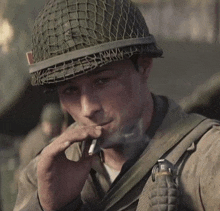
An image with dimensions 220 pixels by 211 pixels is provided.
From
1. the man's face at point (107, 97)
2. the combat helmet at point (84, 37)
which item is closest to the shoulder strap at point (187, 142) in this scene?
the man's face at point (107, 97)

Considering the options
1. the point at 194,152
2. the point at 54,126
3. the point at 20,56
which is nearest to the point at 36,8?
the point at 20,56

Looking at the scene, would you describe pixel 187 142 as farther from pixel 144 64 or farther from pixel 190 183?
pixel 144 64

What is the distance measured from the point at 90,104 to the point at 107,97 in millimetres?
60

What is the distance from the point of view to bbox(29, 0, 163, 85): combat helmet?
1644 millimetres

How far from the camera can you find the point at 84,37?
65.1 inches

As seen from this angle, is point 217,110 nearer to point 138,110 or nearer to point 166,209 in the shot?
point 138,110

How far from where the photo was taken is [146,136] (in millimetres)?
1774

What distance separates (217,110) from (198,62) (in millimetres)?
209

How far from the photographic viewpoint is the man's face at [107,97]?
1.69m

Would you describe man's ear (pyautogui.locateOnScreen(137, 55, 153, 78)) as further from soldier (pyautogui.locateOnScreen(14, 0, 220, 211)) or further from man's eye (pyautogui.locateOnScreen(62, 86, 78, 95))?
man's eye (pyautogui.locateOnScreen(62, 86, 78, 95))

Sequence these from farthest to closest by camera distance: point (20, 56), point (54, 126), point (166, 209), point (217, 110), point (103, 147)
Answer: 1. point (20, 56)
2. point (54, 126)
3. point (217, 110)
4. point (103, 147)
5. point (166, 209)

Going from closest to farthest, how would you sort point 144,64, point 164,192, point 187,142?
point 164,192, point 187,142, point 144,64

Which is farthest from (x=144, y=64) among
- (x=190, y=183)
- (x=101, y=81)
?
(x=190, y=183)

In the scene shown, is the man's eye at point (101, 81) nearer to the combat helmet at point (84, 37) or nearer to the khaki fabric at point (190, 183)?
the combat helmet at point (84, 37)
